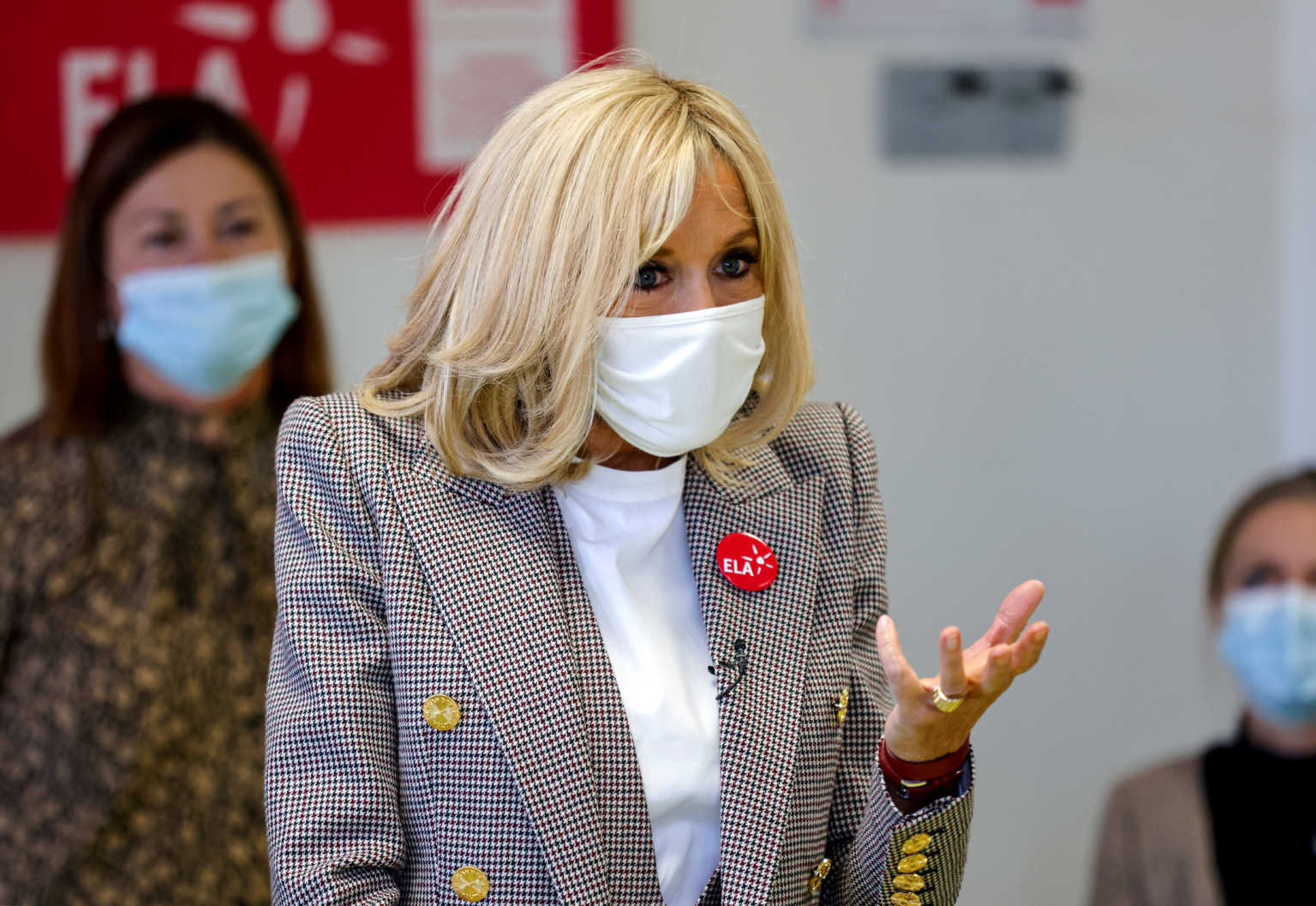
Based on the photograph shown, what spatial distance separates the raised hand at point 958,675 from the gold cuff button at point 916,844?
102 mm

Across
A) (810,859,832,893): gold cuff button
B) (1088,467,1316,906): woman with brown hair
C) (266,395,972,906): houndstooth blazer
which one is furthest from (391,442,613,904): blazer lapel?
(1088,467,1316,906): woman with brown hair

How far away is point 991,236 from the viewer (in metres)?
3.44

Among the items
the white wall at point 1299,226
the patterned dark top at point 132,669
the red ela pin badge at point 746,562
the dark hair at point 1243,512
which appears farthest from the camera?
the white wall at point 1299,226

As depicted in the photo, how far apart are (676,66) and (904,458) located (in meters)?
1.01

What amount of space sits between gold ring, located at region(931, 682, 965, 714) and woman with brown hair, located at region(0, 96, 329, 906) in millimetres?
1505

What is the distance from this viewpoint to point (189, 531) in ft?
8.77

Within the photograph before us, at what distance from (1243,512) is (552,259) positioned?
1.67 meters

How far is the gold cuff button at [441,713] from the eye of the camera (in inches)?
60.7

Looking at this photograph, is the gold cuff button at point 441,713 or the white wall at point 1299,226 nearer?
the gold cuff button at point 441,713

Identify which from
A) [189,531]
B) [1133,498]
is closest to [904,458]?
[1133,498]

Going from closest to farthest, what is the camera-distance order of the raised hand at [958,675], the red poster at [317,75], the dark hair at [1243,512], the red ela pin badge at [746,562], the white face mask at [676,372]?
the raised hand at [958,675]
the white face mask at [676,372]
the red ela pin badge at [746,562]
the dark hair at [1243,512]
the red poster at [317,75]

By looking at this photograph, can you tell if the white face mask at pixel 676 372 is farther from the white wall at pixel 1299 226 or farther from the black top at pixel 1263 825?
the white wall at pixel 1299 226

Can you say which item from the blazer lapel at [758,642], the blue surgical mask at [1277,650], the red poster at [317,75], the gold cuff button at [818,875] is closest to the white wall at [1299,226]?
the blue surgical mask at [1277,650]

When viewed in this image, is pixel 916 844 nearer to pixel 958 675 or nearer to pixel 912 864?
pixel 912 864
